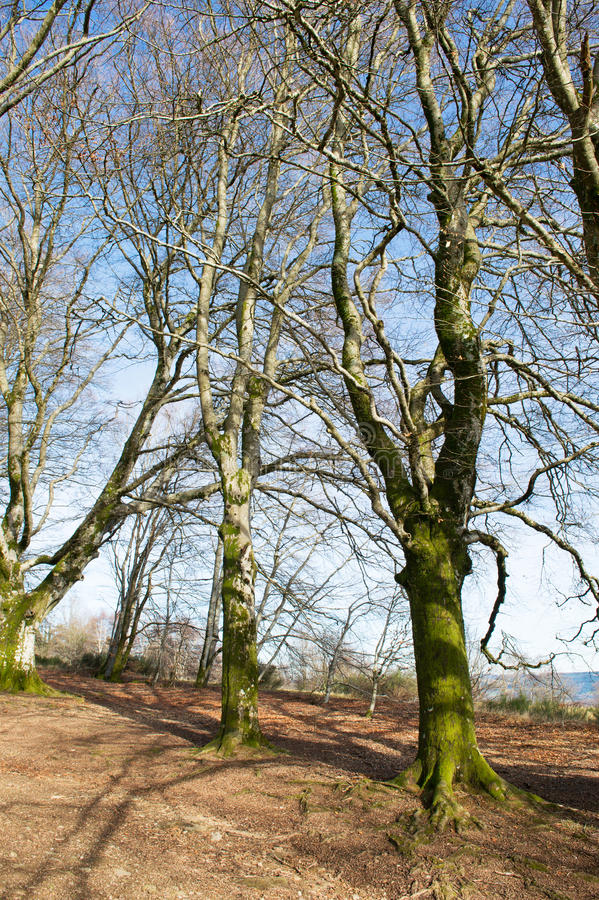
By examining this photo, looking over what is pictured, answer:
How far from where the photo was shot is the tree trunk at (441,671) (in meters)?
4.09

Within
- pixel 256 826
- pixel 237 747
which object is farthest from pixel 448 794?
pixel 237 747

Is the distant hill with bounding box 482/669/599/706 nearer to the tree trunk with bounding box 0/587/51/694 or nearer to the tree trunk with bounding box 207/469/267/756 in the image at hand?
the tree trunk with bounding box 207/469/267/756

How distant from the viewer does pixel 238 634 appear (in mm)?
5695

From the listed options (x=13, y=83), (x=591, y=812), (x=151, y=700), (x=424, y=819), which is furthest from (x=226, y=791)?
(x=151, y=700)

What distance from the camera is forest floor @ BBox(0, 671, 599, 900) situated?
111 inches

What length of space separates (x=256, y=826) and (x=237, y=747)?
1.65 metres

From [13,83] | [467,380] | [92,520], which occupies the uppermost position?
[13,83]

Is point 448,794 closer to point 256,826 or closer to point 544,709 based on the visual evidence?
point 256,826

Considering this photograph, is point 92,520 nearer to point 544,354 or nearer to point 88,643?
point 544,354

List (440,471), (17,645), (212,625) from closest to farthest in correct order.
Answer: (440,471), (17,645), (212,625)

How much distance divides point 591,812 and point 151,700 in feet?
25.1

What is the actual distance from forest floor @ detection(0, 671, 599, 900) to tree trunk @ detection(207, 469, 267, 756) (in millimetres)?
375

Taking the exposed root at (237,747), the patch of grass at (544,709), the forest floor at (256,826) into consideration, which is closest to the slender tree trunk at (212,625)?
the patch of grass at (544,709)

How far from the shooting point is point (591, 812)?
13.4ft
